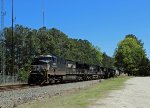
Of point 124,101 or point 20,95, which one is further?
point 20,95

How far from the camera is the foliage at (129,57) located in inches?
5404

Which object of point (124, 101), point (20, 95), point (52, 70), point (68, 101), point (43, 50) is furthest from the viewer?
point (43, 50)

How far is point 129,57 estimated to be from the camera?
5413 inches

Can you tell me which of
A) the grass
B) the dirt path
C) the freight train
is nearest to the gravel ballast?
the grass

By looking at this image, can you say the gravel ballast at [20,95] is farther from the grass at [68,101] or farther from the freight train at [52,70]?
the freight train at [52,70]

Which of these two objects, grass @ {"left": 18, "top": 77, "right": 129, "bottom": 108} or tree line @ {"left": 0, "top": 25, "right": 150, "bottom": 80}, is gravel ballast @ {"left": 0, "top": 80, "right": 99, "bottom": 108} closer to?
grass @ {"left": 18, "top": 77, "right": 129, "bottom": 108}

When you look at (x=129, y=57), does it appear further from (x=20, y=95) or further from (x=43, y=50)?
(x=20, y=95)

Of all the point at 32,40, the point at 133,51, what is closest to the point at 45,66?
the point at 32,40

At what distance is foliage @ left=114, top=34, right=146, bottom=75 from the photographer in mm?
137250

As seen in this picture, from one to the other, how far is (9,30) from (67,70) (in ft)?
138

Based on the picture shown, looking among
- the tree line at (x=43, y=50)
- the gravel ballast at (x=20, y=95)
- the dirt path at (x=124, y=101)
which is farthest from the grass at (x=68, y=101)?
the tree line at (x=43, y=50)

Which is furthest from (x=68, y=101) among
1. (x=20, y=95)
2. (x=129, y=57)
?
(x=129, y=57)

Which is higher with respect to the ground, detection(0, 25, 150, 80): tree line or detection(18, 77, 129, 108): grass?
detection(0, 25, 150, 80): tree line

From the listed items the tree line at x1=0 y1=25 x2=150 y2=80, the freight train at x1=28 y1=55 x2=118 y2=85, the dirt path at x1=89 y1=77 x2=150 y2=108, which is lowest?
the dirt path at x1=89 y1=77 x2=150 y2=108
